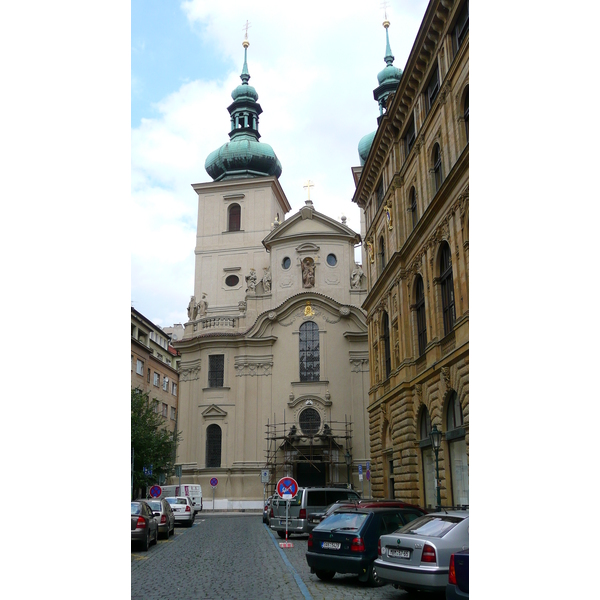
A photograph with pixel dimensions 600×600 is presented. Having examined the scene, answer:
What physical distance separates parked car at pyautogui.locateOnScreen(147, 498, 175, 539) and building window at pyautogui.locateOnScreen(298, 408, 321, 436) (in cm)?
2273

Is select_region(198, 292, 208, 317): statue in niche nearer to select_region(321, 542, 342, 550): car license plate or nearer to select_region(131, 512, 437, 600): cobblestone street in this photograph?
select_region(131, 512, 437, 600): cobblestone street

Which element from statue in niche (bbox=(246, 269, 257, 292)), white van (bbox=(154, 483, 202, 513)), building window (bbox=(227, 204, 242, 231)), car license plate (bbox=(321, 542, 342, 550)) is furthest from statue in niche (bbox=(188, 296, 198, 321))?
car license plate (bbox=(321, 542, 342, 550))

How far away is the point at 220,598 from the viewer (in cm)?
1095

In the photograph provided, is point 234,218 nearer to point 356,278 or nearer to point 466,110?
point 356,278

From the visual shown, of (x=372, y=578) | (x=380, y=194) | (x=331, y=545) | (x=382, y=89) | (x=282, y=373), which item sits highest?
(x=382, y=89)

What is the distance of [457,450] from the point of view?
21.7 m

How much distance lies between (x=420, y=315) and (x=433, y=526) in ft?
53.7

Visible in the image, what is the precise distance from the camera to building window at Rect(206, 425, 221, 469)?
1893 inches

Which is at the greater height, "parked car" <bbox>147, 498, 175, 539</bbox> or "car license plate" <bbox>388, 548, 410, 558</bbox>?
"car license plate" <bbox>388, 548, 410, 558</bbox>

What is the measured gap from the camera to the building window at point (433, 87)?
2450 cm

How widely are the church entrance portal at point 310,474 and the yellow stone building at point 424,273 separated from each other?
1403cm

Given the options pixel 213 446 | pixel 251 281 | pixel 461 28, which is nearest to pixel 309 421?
pixel 213 446

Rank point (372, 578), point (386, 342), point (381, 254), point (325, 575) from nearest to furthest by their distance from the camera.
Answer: point (372, 578)
point (325, 575)
point (386, 342)
point (381, 254)

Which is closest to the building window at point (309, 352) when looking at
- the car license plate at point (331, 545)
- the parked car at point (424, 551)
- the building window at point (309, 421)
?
the building window at point (309, 421)
